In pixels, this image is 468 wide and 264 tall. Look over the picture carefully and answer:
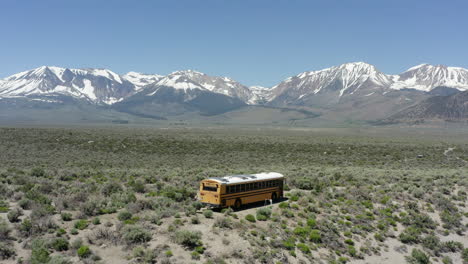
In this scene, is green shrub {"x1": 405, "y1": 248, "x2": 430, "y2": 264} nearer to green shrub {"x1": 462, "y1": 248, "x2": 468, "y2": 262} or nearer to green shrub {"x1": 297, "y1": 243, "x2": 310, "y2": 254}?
green shrub {"x1": 462, "y1": 248, "x2": 468, "y2": 262}

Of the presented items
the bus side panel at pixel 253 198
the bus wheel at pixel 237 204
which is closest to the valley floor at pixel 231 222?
the bus wheel at pixel 237 204

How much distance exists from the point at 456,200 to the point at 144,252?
A: 2864 cm

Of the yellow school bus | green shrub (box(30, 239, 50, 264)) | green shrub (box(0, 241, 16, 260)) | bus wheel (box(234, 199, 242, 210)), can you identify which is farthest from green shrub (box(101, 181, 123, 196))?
green shrub (box(0, 241, 16, 260))

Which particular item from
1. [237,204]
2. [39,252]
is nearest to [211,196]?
[237,204]

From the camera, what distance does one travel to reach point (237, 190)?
81.7ft

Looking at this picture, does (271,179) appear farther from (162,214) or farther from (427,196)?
(427,196)

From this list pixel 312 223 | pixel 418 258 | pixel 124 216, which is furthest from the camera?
pixel 312 223

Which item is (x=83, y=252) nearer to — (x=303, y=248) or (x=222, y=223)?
(x=222, y=223)

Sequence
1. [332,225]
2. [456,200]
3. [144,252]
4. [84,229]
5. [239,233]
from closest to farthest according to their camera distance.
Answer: [144,252], [84,229], [239,233], [332,225], [456,200]

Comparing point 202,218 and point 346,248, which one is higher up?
point 202,218

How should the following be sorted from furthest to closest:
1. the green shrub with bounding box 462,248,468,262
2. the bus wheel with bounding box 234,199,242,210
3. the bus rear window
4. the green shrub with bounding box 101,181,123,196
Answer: the green shrub with bounding box 101,181,123,196 → the bus wheel with bounding box 234,199,242,210 → the bus rear window → the green shrub with bounding box 462,248,468,262

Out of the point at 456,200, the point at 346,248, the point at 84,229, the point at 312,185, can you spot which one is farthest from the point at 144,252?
the point at 456,200

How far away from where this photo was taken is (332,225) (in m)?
24.3

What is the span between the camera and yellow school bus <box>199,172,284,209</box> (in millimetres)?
23875
